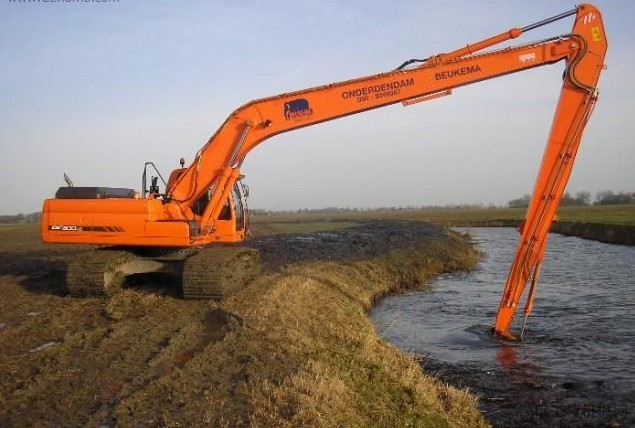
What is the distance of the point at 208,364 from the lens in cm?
817

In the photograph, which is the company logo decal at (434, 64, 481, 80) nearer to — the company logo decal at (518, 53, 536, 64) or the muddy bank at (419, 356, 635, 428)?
the company logo decal at (518, 53, 536, 64)

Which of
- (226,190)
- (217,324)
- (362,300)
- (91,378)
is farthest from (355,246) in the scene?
(91,378)

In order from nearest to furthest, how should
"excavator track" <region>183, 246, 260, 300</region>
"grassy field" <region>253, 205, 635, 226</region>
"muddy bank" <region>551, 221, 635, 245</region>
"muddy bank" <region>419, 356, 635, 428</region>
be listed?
"muddy bank" <region>419, 356, 635, 428</region> → "excavator track" <region>183, 246, 260, 300</region> → "muddy bank" <region>551, 221, 635, 245</region> → "grassy field" <region>253, 205, 635, 226</region>

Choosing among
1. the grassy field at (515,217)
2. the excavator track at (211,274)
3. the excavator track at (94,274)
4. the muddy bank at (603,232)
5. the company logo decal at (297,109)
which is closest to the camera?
the excavator track at (211,274)

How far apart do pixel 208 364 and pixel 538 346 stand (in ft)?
24.0

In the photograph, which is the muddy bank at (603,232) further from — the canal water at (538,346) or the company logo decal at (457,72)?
the company logo decal at (457,72)

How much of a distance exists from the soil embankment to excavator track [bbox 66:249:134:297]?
30 cm

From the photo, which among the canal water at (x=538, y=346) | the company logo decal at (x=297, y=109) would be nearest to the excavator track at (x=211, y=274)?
the company logo decal at (x=297, y=109)

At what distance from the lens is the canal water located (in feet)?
28.9

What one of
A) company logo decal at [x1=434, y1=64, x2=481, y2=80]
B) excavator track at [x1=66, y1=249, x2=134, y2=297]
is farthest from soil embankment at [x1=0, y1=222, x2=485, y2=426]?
company logo decal at [x1=434, y1=64, x2=481, y2=80]

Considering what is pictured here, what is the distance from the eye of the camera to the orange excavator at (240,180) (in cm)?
1227

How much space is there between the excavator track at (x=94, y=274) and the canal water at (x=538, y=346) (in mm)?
6305

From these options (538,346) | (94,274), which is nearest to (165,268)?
Result: (94,274)

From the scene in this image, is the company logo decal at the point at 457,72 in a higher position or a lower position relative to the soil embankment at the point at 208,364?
higher
